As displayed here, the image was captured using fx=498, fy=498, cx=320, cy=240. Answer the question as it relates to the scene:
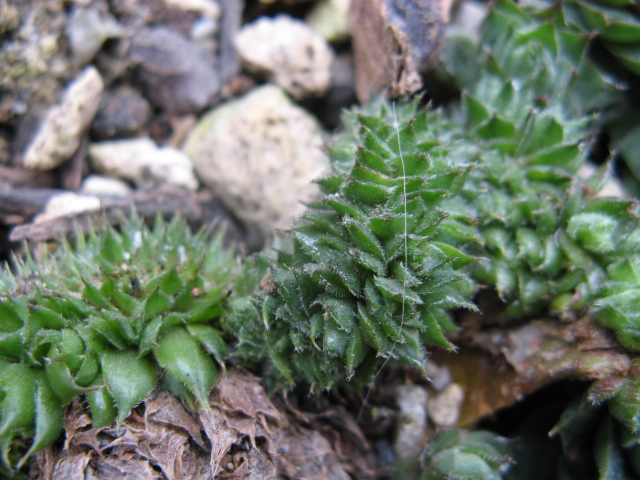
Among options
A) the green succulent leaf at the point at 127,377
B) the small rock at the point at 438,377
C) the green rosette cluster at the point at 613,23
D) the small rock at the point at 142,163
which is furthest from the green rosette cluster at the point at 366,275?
the small rock at the point at 142,163

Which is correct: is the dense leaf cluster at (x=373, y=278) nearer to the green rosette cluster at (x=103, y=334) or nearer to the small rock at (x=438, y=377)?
the green rosette cluster at (x=103, y=334)

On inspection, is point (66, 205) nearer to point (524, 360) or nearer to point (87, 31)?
point (87, 31)

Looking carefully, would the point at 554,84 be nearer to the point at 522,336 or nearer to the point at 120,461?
the point at 522,336

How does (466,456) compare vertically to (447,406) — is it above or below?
above

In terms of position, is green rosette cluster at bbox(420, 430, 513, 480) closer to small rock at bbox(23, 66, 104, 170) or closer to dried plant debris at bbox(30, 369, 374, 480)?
dried plant debris at bbox(30, 369, 374, 480)

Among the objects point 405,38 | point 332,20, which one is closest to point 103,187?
point 332,20

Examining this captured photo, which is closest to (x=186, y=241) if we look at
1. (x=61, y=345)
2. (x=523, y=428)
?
(x=61, y=345)
